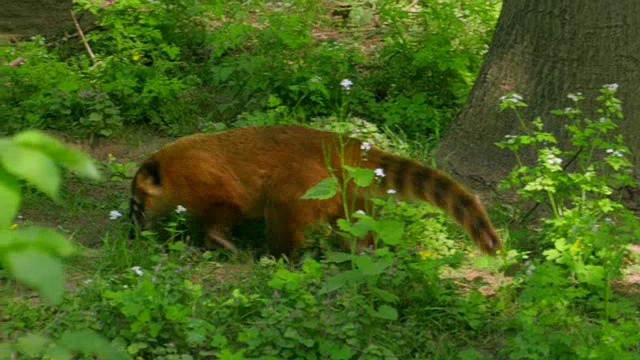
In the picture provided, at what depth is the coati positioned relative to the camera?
5613 millimetres

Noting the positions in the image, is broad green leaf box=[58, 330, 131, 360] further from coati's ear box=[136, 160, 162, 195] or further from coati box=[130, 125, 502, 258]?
coati's ear box=[136, 160, 162, 195]

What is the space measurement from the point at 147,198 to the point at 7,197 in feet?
17.1

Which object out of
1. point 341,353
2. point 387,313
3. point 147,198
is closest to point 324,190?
point 387,313

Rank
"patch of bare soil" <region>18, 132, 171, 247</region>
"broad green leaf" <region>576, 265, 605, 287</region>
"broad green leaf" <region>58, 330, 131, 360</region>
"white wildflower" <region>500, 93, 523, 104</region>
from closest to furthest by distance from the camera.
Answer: "broad green leaf" <region>58, 330, 131, 360</region>, "broad green leaf" <region>576, 265, 605, 287</region>, "white wildflower" <region>500, 93, 523, 104</region>, "patch of bare soil" <region>18, 132, 171, 247</region>

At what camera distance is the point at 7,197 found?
118 centimetres

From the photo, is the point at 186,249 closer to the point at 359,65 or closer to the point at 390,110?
the point at 390,110

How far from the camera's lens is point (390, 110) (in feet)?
26.3

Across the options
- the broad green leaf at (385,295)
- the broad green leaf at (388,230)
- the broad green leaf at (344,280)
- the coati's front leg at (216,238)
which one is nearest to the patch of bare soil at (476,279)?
the broad green leaf at (385,295)

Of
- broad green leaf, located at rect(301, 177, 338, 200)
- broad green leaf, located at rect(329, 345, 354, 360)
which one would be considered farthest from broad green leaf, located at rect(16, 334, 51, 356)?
broad green leaf, located at rect(301, 177, 338, 200)

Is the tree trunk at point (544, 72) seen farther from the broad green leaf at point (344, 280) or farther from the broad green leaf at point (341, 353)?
the broad green leaf at point (341, 353)

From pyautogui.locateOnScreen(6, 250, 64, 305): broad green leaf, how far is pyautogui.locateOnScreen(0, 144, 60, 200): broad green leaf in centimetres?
9

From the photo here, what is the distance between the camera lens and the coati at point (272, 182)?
5.61 meters

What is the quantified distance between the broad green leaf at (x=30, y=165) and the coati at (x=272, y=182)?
4275 mm

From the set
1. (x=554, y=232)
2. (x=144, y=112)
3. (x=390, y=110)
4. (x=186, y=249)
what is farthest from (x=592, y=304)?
(x=144, y=112)
